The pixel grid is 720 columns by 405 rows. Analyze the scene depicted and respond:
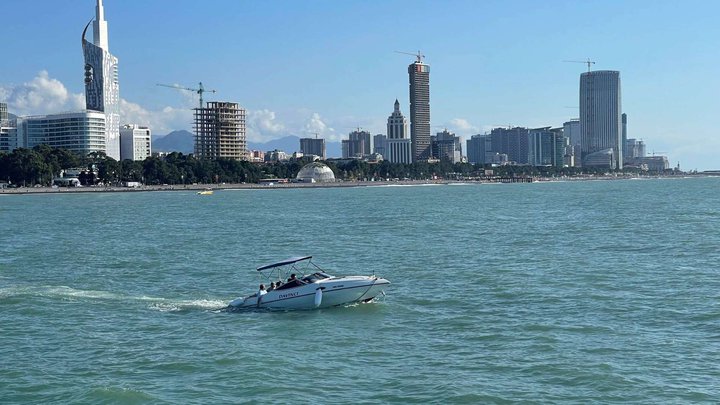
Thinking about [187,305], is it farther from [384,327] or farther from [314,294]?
[384,327]

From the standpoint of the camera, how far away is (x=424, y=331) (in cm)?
3481

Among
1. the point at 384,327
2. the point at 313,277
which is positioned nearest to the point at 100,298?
the point at 313,277

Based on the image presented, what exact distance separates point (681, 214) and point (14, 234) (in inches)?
2965

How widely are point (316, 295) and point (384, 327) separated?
16.1ft

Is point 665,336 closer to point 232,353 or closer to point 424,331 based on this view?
point 424,331

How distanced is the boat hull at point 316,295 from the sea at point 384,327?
1.68 feet

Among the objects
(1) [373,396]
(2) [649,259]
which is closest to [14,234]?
(2) [649,259]

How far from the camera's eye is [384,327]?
117 feet

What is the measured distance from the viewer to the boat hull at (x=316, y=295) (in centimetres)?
3978

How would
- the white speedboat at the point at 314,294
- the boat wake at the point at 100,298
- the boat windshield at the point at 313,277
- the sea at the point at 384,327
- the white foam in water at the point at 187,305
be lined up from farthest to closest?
the boat wake at the point at 100,298
the white foam in water at the point at 187,305
the boat windshield at the point at 313,277
the white speedboat at the point at 314,294
the sea at the point at 384,327

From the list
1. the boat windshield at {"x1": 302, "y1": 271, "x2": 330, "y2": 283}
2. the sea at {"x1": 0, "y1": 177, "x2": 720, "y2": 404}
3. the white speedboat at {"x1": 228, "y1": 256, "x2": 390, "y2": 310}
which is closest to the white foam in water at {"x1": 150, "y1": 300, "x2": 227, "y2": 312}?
the sea at {"x1": 0, "y1": 177, "x2": 720, "y2": 404}

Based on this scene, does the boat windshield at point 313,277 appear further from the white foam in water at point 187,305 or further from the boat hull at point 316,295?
the white foam in water at point 187,305

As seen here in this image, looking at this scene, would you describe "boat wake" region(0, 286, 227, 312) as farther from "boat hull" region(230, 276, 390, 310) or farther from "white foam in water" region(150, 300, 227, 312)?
"boat hull" region(230, 276, 390, 310)

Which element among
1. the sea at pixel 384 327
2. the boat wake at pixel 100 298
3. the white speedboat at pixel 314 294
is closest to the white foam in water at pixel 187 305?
the boat wake at pixel 100 298
